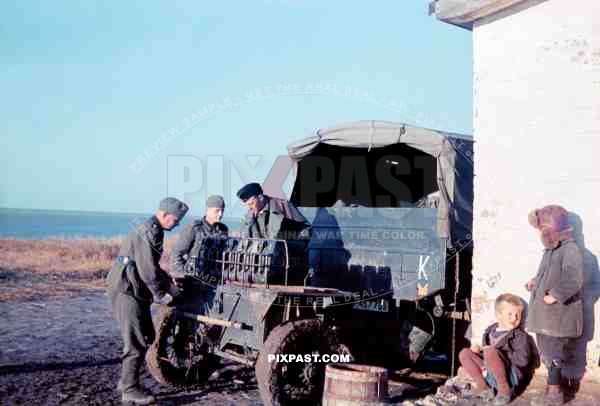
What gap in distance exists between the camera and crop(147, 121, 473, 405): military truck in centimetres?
621

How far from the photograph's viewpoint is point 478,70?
6.85m

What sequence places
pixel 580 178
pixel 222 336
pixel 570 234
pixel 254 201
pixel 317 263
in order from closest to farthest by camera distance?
pixel 570 234 < pixel 580 178 < pixel 222 336 < pixel 254 201 < pixel 317 263

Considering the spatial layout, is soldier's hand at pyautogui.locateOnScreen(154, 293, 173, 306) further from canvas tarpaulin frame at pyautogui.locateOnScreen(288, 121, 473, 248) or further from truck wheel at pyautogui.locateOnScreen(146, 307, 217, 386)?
canvas tarpaulin frame at pyautogui.locateOnScreen(288, 121, 473, 248)

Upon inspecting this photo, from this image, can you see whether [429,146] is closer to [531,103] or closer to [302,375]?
[531,103]

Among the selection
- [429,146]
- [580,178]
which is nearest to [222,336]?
[429,146]

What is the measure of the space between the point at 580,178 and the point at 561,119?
62cm

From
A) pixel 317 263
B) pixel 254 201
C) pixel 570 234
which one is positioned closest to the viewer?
pixel 570 234

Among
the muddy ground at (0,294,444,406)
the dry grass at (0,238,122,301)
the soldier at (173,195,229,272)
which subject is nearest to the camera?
the muddy ground at (0,294,444,406)

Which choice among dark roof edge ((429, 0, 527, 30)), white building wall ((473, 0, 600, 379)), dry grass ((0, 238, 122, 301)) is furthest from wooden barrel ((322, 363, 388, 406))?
dry grass ((0, 238, 122, 301))

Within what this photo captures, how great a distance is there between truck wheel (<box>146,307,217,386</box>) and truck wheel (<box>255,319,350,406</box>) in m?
1.09

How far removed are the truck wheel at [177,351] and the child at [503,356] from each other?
2851mm

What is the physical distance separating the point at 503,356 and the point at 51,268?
607 inches

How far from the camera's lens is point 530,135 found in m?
6.34

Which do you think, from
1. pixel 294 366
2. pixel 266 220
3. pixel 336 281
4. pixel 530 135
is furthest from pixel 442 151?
pixel 294 366
